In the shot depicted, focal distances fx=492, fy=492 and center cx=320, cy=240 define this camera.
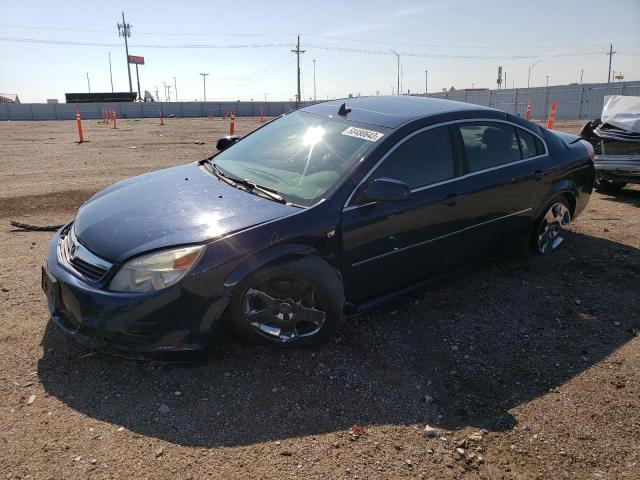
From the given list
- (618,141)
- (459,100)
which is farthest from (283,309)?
(459,100)

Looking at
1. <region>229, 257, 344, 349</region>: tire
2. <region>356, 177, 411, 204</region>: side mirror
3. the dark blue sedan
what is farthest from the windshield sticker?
<region>229, 257, 344, 349</region>: tire

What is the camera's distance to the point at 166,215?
3.28 m

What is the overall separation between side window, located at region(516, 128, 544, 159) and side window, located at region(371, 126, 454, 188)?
1115 millimetres

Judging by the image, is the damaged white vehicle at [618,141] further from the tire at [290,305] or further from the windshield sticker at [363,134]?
the tire at [290,305]

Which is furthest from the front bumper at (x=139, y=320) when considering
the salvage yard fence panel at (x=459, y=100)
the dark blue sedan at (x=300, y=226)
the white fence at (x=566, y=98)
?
the white fence at (x=566, y=98)

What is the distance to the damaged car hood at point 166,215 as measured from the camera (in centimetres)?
301

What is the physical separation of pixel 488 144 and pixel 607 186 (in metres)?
5.28

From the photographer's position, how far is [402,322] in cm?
385

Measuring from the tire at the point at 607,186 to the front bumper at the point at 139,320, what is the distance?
25.3ft

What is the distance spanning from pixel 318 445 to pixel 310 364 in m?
0.74

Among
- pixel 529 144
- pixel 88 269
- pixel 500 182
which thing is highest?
pixel 529 144

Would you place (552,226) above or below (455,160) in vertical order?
Result: below

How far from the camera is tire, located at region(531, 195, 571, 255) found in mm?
5039

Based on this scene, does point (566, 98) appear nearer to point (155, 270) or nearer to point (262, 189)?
point (262, 189)
